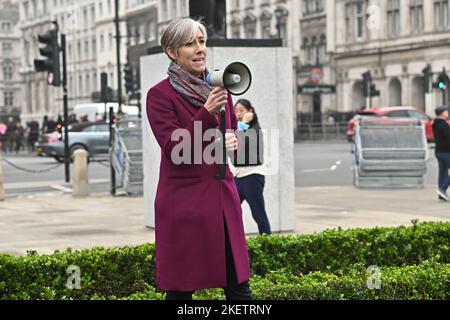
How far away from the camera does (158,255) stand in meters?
4.75

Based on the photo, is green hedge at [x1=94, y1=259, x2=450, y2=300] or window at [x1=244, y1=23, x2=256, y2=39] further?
window at [x1=244, y1=23, x2=256, y2=39]

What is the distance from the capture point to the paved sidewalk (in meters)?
11.4

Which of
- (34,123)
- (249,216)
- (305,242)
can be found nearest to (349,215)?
(249,216)

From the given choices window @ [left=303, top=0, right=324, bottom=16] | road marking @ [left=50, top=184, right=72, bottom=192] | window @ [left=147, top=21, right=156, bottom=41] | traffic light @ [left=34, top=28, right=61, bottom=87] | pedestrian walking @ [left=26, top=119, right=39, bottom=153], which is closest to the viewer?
road marking @ [left=50, top=184, right=72, bottom=192]

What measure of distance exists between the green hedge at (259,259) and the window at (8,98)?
133 m

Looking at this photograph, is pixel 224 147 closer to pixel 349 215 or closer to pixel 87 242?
pixel 87 242

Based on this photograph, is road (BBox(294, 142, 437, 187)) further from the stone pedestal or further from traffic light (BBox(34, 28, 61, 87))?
the stone pedestal

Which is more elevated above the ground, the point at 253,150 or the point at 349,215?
the point at 253,150

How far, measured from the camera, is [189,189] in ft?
15.1

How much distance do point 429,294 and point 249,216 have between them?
18.3 feet

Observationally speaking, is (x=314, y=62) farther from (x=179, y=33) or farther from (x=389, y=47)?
(x=179, y=33)

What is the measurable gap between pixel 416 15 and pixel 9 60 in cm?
9355

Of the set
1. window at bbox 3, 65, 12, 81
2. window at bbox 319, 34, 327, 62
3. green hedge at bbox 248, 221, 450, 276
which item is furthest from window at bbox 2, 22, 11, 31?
green hedge at bbox 248, 221, 450, 276

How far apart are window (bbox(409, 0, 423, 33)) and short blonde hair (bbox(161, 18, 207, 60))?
49.4m
